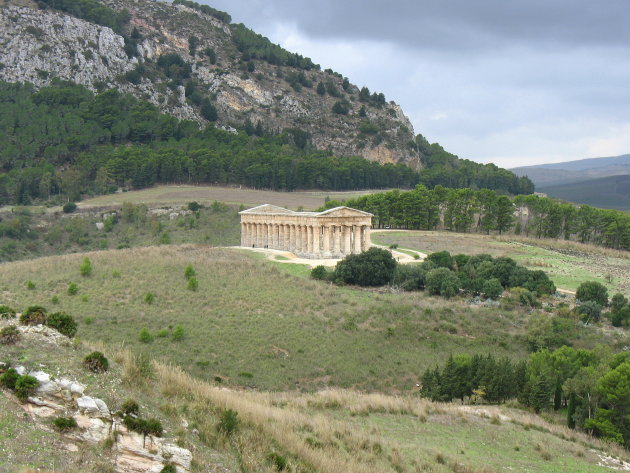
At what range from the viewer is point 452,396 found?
25.1 metres

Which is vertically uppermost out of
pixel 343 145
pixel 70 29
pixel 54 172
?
pixel 70 29

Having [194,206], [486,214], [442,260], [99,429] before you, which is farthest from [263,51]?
[99,429]

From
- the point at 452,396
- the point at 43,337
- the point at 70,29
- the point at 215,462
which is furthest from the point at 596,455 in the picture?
the point at 70,29

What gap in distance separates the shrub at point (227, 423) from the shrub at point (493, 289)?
99.0 ft

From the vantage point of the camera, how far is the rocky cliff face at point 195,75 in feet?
375

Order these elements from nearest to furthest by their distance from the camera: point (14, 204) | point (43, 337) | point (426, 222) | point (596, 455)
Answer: point (43, 337) < point (596, 455) < point (426, 222) < point (14, 204)

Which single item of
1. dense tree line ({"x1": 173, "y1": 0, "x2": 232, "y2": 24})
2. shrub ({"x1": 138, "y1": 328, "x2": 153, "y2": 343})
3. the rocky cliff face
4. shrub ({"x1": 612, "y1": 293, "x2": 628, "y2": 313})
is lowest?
shrub ({"x1": 138, "y1": 328, "x2": 153, "y2": 343})

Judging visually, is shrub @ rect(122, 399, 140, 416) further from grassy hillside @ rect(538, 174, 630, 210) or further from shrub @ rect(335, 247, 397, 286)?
grassy hillside @ rect(538, 174, 630, 210)

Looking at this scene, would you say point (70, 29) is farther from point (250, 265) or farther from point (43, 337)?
point (43, 337)

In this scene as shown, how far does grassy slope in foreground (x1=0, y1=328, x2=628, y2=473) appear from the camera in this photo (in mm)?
10700

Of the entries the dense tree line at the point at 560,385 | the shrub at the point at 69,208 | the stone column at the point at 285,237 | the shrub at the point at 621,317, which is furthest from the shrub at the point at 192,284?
the shrub at the point at 69,208

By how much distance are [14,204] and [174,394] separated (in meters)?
76.6

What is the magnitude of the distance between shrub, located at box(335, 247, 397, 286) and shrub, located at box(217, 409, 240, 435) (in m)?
30.6

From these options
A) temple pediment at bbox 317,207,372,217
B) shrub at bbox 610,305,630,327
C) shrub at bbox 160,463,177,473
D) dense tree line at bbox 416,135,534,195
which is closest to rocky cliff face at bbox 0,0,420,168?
dense tree line at bbox 416,135,534,195
